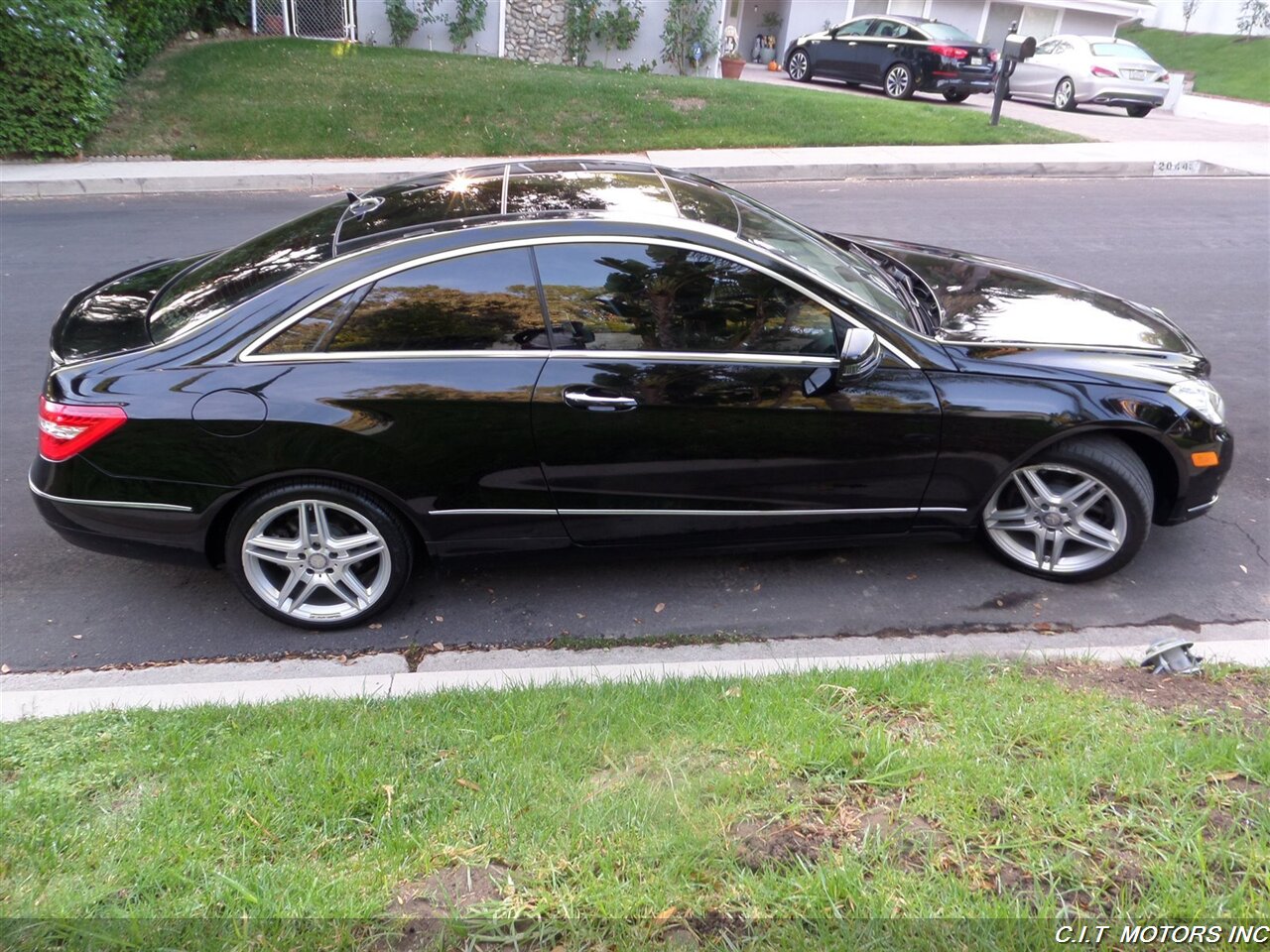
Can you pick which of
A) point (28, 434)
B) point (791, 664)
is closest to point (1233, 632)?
point (791, 664)

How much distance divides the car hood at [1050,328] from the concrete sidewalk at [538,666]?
43.8 inches

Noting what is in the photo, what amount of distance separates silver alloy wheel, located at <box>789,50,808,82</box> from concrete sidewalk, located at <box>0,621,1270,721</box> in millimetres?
21960

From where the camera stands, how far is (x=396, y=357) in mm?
3627

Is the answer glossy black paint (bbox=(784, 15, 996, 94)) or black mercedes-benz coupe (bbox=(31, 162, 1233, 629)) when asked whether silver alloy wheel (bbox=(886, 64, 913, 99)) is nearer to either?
glossy black paint (bbox=(784, 15, 996, 94))

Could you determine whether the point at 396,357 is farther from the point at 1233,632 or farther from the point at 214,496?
the point at 1233,632

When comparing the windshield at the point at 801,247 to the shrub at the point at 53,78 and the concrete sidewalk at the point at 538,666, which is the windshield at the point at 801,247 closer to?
the concrete sidewalk at the point at 538,666

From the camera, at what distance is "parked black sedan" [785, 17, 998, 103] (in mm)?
19141

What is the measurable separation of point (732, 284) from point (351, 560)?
1923 mm

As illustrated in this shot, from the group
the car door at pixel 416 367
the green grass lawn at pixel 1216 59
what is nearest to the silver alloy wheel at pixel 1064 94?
the green grass lawn at pixel 1216 59

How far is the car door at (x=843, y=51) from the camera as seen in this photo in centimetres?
2117

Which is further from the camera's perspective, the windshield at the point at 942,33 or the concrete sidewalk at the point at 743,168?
the windshield at the point at 942,33

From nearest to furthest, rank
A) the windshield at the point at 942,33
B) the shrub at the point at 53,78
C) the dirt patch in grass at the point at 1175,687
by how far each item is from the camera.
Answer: the dirt patch in grass at the point at 1175,687 → the shrub at the point at 53,78 → the windshield at the point at 942,33

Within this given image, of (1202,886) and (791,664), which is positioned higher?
(1202,886)

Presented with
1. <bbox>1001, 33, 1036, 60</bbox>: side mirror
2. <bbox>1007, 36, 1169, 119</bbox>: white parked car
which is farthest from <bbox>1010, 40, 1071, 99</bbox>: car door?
<bbox>1001, 33, 1036, 60</bbox>: side mirror
